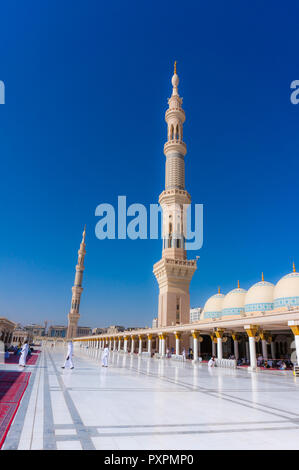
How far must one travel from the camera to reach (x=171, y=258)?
142ft

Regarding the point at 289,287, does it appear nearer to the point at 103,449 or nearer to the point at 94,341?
the point at 103,449

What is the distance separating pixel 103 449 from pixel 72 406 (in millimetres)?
2889

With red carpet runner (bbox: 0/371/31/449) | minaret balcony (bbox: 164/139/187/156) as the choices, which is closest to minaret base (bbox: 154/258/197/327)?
minaret balcony (bbox: 164/139/187/156)

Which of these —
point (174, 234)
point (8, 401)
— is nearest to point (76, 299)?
point (174, 234)

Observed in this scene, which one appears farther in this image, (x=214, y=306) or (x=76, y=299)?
(x=76, y=299)

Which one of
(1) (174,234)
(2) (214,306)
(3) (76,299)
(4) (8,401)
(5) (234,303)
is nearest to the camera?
(4) (8,401)

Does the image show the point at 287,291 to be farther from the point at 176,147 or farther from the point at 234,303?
the point at 176,147

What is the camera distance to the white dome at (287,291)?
23.9 metres

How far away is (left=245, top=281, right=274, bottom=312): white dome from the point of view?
26.8 metres

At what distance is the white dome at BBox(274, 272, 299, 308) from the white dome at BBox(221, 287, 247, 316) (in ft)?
17.9

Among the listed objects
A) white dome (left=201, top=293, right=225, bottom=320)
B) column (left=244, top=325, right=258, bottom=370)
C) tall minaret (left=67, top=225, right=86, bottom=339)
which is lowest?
column (left=244, top=325, right=258, bottom=370)

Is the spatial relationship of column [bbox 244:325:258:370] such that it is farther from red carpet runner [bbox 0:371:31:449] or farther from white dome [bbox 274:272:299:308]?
red carpet runner [bbox 0:371:31:449]

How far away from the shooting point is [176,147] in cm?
4994

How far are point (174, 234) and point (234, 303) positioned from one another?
16898 millimetres
